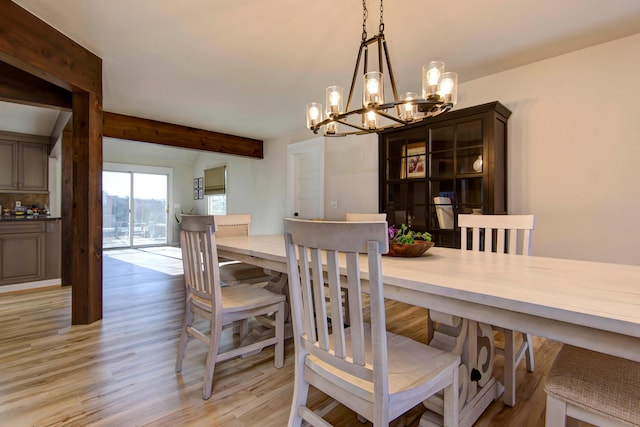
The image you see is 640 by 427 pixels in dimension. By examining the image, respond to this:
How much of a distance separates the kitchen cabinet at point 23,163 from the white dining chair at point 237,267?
3.91 m

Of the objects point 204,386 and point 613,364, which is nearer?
point 613,364

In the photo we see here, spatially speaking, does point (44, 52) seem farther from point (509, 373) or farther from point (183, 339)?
point (509, 373)

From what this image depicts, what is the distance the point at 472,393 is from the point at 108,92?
4.28 metres

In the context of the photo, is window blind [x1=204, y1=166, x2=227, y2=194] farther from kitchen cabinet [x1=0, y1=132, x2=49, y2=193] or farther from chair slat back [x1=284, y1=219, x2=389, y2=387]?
chair slat back [x1=284, y1=219, x2=389, y2=387]

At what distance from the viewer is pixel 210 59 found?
8.73 ft

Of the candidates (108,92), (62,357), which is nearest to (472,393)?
(62,357)

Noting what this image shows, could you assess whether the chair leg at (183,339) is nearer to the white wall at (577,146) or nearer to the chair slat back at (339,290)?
the chair slat back at (339,290)

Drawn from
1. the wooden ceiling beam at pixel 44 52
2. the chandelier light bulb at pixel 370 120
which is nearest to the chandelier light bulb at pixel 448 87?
the chandelier light bulb at pixel 370 120

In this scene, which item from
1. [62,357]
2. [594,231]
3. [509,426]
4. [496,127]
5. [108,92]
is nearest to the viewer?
[509,426]

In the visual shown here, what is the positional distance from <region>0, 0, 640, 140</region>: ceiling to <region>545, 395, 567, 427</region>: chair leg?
7.00 ft

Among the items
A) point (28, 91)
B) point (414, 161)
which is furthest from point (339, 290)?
point (28, 91)

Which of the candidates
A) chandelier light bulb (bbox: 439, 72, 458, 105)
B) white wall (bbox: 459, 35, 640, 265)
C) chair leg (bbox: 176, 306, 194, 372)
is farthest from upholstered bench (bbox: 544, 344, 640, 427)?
white wall (bbox: 459, 35, 640, 265)

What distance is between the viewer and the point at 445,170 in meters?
2.86

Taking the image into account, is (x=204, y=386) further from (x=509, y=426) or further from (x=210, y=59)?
(x=210, y=59)
